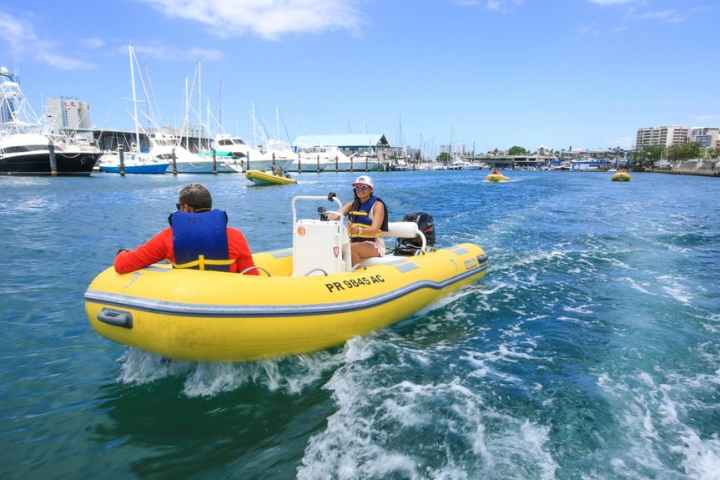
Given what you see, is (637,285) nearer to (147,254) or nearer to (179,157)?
(147,254)

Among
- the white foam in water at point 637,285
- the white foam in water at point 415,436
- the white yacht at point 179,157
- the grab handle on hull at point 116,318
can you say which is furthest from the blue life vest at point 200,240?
the white yacht at point 179,157

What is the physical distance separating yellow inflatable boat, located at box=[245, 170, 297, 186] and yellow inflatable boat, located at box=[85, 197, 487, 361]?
33.8 m

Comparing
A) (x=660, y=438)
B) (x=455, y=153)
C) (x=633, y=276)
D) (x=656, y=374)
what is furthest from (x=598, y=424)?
(x=455, y=153)

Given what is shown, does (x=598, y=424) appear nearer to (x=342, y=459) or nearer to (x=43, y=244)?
(x=342, y=459)

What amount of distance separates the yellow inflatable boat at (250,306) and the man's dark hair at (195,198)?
1.99 ft

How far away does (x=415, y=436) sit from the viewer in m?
3.66

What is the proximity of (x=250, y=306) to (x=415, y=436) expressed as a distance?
1.79m

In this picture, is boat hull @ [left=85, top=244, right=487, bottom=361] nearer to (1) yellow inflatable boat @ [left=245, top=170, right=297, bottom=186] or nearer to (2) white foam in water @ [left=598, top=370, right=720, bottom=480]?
(2) white foam in water @ [left=598, top=370, right=720, bottom=480]

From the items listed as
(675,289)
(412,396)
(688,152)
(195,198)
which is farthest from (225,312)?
(688,152)

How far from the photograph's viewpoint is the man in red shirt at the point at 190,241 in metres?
4.08

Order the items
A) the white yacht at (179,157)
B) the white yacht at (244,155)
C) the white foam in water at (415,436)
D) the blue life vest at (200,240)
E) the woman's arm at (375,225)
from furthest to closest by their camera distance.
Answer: the white yacht at (244,155)
the white yacht at (179,157)
the woman's arm at (375,225)
the blue life vest at (200,240)
the white foam in water at (415,436)

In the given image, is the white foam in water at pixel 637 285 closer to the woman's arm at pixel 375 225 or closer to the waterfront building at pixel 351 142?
the woman's arm at pixel 375 225

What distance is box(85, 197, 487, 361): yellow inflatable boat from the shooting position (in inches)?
152

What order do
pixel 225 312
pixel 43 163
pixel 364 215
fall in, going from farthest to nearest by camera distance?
pixel 43 163 < pixel 364 215 < pixel 225 312
